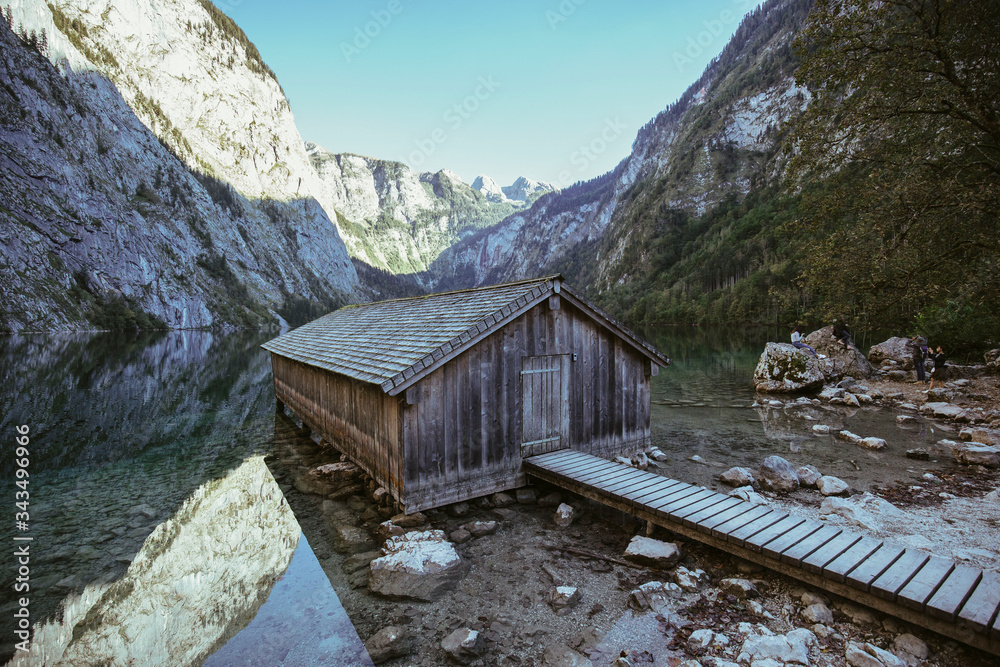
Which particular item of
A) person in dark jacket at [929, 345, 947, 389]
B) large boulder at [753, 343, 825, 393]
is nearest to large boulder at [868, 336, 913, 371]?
person in dark jacket at [929, 345, 947, 389]

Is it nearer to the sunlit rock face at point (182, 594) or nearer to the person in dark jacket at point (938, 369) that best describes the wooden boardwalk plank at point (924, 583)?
the sunlit rock face at point (182, 594)

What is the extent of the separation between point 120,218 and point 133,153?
1990 centimetres

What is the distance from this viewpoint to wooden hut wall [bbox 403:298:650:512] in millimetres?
7867

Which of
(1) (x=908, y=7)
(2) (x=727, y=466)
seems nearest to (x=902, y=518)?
(2) (x=727, y=466)

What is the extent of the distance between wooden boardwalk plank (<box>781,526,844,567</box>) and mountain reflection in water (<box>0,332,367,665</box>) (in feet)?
15.8

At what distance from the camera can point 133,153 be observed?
75.9 m

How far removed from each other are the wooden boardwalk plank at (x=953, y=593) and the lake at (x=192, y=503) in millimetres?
5161

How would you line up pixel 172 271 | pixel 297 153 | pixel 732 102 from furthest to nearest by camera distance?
pixel 297 153 < pixel 732 102 < pixel 172 271

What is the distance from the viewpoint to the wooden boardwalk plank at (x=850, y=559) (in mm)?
4840

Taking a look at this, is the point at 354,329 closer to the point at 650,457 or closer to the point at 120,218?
the point at 650,457

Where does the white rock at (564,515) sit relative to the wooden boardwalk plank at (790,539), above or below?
below

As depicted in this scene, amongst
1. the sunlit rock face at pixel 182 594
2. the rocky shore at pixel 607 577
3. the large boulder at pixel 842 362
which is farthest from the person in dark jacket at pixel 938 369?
the sunlit rock face at pixel 182 594

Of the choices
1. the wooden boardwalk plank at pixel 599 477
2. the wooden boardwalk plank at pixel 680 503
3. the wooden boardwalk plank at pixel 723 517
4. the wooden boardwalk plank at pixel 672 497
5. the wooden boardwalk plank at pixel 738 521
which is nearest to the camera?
the wooden boardwalk plank at pixel 738 521

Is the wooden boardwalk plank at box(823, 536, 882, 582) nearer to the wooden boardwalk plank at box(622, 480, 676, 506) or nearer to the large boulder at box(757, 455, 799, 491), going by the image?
the wooden boardwalk plank at box(622, 480, 676, 506)
